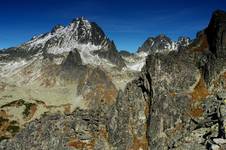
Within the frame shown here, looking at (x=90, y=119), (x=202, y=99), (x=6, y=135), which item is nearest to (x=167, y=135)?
(x=202, y=99)

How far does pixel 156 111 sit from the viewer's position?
61.3 metres

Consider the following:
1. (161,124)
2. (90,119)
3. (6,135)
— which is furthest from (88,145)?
(6,135)

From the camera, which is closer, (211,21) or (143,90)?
(143,90)

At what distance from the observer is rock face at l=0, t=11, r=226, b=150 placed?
189 ft

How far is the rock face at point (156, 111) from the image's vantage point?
57.6m

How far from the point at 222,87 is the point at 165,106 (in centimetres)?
977

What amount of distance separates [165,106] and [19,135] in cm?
2971

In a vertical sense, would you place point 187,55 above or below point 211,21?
below

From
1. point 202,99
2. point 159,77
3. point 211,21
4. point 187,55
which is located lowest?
point 202,99

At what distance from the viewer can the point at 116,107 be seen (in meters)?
67.7

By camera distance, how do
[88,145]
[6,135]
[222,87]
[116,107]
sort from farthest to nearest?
[6,135] < [116,107] < [88,145] < [222,87]

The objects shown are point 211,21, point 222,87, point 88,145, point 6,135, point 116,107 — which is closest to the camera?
point 222,87

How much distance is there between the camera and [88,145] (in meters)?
63.5

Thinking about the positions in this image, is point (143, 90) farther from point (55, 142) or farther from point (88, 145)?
point (55, 142)
